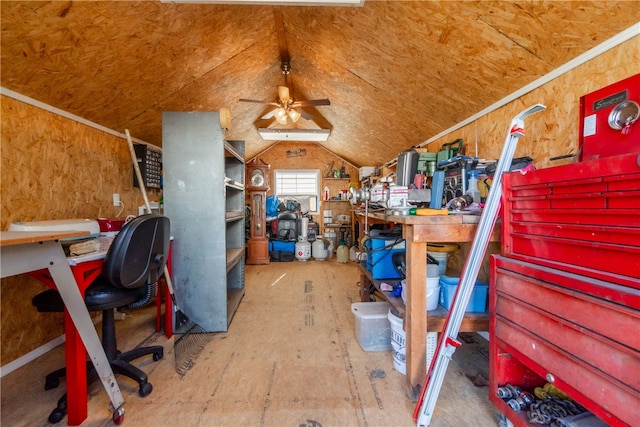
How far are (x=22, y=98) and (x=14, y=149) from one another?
36cm

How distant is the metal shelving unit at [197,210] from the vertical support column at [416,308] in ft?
5.01

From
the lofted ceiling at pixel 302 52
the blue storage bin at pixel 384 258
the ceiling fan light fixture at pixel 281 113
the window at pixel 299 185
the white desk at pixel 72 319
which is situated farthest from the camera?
the window at pixel 299 185

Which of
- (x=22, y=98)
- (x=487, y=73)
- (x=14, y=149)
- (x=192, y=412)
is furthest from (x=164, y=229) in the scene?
(x=487, y=73)

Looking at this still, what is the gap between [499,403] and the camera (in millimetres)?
1198

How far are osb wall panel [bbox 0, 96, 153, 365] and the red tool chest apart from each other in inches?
115

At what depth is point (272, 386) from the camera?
1566 millimetres

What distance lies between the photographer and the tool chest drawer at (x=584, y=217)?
76 cm

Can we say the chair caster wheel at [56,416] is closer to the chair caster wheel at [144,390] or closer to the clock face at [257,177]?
the chair caster wheel at [144,390]

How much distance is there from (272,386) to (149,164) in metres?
2.73

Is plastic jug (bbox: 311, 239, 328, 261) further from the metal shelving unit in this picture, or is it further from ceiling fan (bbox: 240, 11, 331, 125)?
the metal shelving unit

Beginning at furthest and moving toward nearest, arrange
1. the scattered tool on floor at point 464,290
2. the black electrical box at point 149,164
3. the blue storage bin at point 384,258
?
the black electrical box at point 149,164, the blue storage bin at point 384,258, the scattered tool on floor at point 464,290

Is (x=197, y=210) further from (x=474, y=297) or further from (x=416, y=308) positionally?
(x=474, y=297)

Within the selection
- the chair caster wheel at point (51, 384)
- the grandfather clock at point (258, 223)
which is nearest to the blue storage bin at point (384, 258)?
the chair caster wheel at point (51, 384)

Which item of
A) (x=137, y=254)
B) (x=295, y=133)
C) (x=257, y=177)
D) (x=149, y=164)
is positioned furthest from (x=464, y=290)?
(x=257, y=177)
